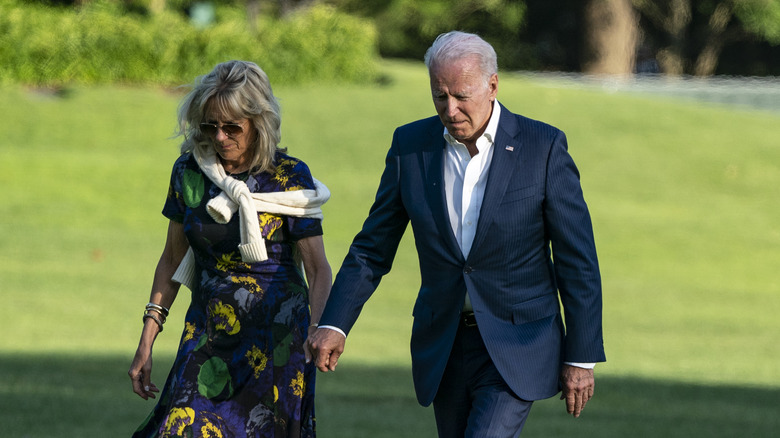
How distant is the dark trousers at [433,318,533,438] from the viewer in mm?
4367

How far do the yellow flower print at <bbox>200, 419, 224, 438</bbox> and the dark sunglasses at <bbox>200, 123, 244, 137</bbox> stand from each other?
1.03 m

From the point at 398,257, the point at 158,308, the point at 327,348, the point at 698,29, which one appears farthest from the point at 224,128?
the point at 698,29

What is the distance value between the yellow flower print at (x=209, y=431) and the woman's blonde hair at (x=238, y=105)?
37.5 inches

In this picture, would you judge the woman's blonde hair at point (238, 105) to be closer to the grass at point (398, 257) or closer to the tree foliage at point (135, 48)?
the grass at point (398, 257)

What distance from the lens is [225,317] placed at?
4.75 m

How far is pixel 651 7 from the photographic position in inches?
1937

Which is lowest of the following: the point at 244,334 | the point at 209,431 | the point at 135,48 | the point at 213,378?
the point at 135,48

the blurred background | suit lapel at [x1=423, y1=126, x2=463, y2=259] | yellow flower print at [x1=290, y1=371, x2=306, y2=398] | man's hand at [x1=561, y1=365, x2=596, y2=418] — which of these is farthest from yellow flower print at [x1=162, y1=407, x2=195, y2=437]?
the blurred background

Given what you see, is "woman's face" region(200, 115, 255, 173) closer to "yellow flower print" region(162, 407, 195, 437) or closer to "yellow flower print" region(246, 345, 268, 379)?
"yellow flower print" region(246, 345, 268, 379)

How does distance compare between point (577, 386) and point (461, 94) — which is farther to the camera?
point (577, 386)

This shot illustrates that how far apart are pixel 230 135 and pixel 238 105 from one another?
5.2 inches

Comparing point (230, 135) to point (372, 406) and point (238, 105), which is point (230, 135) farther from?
point (372, 406)

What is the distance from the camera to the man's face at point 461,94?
13.9 ft

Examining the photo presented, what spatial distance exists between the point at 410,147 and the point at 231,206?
0.71 meters
